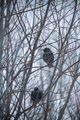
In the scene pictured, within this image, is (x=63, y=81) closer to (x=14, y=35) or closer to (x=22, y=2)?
(x=14, y=35)

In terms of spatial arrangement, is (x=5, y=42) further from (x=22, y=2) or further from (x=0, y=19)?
(x=22, y=2)

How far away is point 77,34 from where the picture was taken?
2133 mm

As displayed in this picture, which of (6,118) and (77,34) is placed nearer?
(6,118)

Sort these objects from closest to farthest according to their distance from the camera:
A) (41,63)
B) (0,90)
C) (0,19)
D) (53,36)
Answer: (0,19) → (0,90) → (53,36) → (41,63)

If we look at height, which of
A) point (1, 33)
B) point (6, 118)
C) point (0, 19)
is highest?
point (0, 19)

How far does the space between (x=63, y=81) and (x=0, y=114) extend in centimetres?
153

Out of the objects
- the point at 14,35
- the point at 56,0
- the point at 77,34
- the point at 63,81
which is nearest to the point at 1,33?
the point at 14,35

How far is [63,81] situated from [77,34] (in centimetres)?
101

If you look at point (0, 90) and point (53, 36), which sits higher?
point (53, 36)

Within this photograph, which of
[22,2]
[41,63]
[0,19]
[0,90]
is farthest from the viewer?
[41,63]

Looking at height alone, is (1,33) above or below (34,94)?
above

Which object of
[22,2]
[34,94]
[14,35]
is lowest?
[34,94]

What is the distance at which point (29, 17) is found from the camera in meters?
2.12

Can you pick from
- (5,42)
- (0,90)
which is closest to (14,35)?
(5,42)
